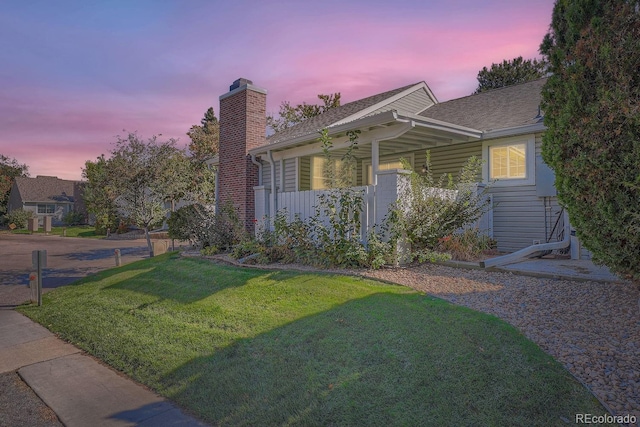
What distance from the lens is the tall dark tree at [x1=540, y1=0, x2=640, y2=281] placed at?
3.49 metres

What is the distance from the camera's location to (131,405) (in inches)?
147

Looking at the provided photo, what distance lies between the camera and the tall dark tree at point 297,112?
101ft

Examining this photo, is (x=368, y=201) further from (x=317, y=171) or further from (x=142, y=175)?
(x=142, y=175)

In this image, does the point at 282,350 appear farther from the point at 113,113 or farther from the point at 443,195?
the point at 113,113

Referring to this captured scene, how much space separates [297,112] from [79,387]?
2961 centimetres

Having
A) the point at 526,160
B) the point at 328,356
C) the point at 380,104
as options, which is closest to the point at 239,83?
the point at 380,104

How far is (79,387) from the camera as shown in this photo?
4.21m

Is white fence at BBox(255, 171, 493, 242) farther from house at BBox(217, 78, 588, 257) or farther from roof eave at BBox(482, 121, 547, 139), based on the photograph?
roof eave at BBox(482, 121, 547, 139)

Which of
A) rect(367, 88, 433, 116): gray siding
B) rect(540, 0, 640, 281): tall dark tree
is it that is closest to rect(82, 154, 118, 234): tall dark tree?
rect(367, 88, 433, 116): gray siding

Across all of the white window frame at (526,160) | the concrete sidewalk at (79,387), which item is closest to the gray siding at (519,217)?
the white window frame at (526,160)

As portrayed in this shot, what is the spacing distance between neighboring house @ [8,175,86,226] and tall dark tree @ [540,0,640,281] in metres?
50.2

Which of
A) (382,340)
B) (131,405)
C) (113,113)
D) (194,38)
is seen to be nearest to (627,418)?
(382,340)

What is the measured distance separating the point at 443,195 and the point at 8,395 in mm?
7904

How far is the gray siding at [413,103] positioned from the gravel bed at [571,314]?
790 cm
